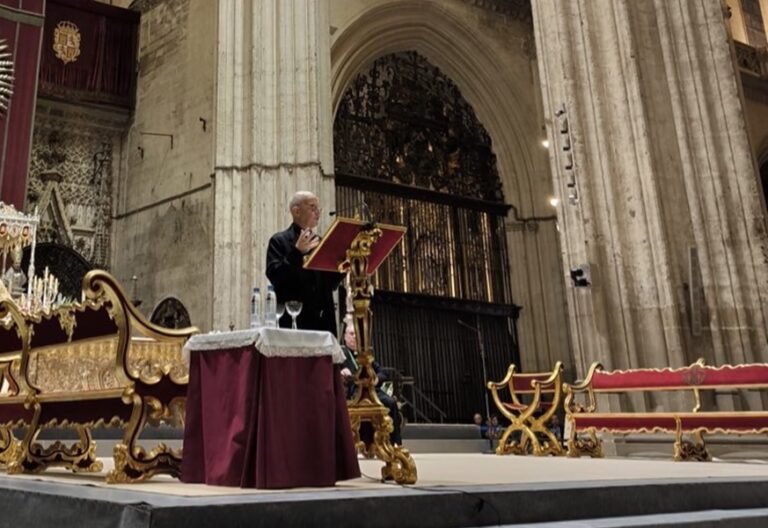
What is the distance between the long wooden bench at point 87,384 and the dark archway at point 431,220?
9162mm

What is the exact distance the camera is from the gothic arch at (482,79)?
16.2 meters

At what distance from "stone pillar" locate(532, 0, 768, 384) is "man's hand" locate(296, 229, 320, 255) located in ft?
13.4

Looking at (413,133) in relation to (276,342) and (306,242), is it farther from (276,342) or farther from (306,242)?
(276,342)

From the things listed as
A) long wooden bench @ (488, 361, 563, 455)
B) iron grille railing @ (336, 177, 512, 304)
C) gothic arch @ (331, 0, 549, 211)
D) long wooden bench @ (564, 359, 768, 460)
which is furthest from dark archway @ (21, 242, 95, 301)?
long wooden bench @ (564, 359, 768, 460)

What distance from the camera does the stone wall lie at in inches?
512

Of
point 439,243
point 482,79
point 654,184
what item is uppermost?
point 482,79

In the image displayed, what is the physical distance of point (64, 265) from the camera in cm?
1432

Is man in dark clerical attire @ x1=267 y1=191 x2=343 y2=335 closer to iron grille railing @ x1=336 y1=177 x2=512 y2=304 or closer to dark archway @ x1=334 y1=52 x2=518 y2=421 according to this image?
dark archway @ x1=334 y1=52 x2=518 y2=421

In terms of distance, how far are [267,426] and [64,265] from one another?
13141 mm

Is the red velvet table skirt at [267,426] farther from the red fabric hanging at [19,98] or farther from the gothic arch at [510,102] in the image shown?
the gothic arch at [510,102]

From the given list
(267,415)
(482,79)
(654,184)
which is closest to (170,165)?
(482,79)

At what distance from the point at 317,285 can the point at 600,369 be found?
351cm

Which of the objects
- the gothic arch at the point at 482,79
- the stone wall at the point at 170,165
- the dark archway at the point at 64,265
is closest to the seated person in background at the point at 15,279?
the stone wall at the point at 170,165

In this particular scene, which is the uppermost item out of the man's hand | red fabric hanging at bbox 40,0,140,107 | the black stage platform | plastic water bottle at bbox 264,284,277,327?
red fabric hanging at bbox 40,0,140,107
